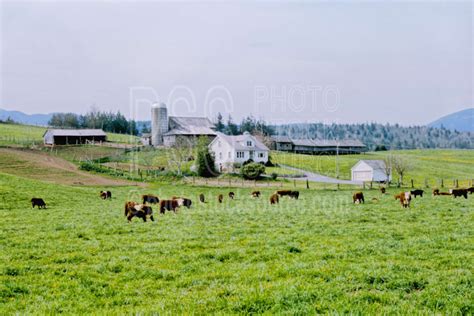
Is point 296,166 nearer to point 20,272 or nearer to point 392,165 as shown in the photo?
point 392,165

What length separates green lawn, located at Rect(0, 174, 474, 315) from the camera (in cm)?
759

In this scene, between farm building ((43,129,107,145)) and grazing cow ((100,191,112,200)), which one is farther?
farm building ((43,129,107,145))

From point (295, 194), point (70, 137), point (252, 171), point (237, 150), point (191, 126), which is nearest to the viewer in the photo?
point (295, 194)

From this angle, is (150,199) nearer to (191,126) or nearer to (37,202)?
(37,202)

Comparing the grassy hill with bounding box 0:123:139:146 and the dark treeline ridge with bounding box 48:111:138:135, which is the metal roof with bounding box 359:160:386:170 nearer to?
the grassy hill with bounding box 0:123:139:146

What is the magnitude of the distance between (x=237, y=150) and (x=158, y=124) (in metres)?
26.2

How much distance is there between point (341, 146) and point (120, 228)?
120m

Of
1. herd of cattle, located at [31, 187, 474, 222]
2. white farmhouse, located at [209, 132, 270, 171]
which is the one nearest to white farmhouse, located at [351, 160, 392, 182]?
white farmhouse, located at [209, 132, 270, 171]

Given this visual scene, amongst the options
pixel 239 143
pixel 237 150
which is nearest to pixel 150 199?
pixel 237 150

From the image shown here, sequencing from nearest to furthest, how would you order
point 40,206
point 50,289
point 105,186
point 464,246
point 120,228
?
1. point 50,289
2. point 464,246
3. point 120,228
4. point 40,206
5. point 105,186

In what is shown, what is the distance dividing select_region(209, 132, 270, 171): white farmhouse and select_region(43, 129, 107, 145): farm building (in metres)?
25.4

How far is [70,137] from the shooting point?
86.4 m

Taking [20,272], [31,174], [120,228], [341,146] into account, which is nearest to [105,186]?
[31,174]

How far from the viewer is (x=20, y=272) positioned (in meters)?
9.77
